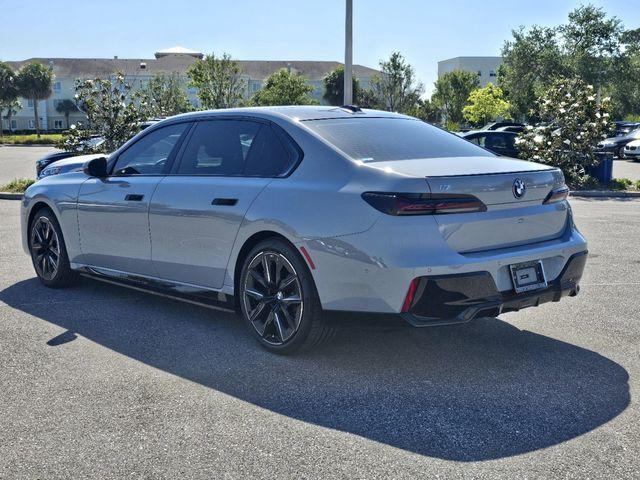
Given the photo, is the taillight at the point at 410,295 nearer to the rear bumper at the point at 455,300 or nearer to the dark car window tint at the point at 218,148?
the rear bumper at the point at 455,300

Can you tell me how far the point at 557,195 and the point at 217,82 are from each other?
44.8 metres

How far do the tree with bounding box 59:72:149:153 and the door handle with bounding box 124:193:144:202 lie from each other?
12.5 metres

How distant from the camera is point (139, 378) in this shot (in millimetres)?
4555

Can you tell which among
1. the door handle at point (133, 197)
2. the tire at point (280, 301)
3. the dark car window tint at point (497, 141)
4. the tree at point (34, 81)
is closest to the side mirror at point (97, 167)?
the door handle at point (133, 197)

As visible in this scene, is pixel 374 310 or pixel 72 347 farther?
pixel 72 347

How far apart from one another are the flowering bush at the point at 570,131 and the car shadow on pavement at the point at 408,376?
559 inches

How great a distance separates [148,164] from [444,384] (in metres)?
3.08

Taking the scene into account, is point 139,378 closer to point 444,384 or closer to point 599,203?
point 444,384

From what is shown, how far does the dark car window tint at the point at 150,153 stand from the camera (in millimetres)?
5992

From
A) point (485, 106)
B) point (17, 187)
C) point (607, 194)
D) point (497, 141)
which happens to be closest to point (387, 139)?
point (607, 194)

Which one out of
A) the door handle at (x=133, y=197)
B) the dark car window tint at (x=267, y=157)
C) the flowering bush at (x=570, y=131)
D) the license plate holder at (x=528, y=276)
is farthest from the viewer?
the flowering bush at (x=570, y=131)

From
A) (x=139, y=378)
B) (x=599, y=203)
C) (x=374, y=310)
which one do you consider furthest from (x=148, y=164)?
(x=599, y=203)

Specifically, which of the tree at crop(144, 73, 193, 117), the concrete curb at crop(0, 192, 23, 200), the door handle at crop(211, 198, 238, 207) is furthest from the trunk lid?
the tree at crop(144, 73, 193, 117)

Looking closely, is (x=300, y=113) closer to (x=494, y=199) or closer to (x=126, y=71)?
(x=494, y=199)
